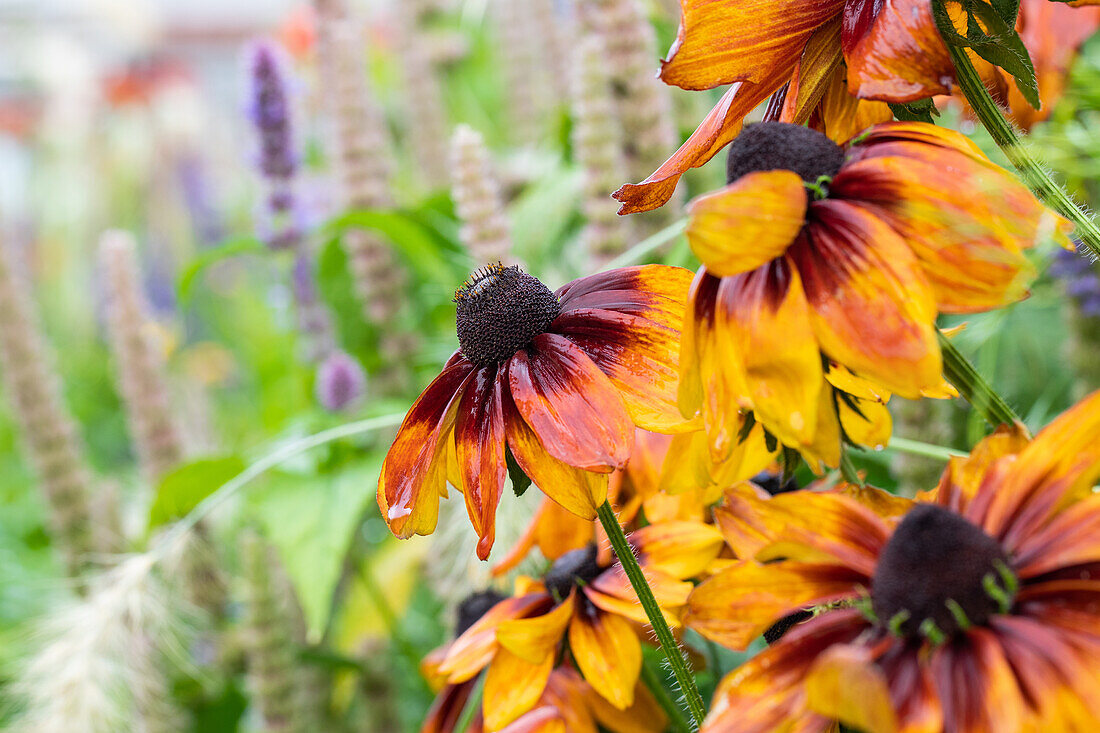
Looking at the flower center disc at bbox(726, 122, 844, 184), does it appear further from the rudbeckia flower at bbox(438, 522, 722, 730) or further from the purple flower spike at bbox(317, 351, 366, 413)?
the purple flower spike at bbox(317, 351, 366, 413)

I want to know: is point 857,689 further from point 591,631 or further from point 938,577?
point 591,631

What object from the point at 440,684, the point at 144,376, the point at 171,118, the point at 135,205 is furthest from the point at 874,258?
the point at 171,118

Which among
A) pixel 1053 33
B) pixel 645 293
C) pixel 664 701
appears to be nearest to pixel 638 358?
pixel 645 293

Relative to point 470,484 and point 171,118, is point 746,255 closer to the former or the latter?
point 470,484

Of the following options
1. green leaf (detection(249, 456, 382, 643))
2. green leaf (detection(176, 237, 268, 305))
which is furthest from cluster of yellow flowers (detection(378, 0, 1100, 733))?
green leaf (detection(176, 237, 268, 305))

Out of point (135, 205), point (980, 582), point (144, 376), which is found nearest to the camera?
point (980, 582)
